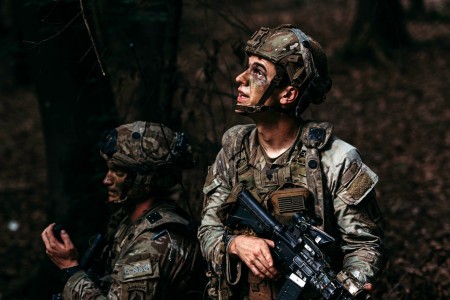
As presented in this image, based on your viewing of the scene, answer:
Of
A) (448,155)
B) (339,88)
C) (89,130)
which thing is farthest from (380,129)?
(89,130)

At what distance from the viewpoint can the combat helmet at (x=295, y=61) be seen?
13.3 feet

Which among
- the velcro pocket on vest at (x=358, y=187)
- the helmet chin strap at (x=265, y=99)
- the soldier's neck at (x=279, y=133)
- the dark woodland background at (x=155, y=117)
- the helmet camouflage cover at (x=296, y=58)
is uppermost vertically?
the helmet camouflage cover at (x=296, y=58)

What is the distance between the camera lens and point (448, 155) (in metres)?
12.5

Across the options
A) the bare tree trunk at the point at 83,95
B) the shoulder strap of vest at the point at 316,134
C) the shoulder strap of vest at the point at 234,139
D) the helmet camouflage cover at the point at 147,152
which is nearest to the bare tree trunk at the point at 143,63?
the bare tree trunk at the point at 83,95

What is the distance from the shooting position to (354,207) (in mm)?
3967

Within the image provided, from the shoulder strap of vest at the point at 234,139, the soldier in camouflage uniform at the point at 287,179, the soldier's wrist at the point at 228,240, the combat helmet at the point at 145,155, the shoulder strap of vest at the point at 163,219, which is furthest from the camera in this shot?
the combat helmet at the point at 145,155

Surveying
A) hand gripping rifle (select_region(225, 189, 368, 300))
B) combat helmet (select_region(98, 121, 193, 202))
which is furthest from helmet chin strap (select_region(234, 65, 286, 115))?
combat helmet (select_region(98, 121, 193, 202))

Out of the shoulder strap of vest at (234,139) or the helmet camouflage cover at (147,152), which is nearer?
the shoulder strap of vest at (234,139)

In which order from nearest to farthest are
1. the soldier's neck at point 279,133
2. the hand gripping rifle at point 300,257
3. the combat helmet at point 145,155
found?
the hand gripping rifle at point 300,257
the soldier's neck at point 279,133
the combat helmet at point 145,155

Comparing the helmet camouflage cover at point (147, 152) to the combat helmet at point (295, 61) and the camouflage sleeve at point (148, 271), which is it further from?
the combat helmet at point (295, 61)

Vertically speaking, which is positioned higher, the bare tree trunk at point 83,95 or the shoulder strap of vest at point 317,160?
the shoulder strap of vest at point 317,160

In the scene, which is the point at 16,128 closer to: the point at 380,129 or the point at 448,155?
the point at 380,129

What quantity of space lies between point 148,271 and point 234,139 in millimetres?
996

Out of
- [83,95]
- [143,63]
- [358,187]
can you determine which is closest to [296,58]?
[358,187]
